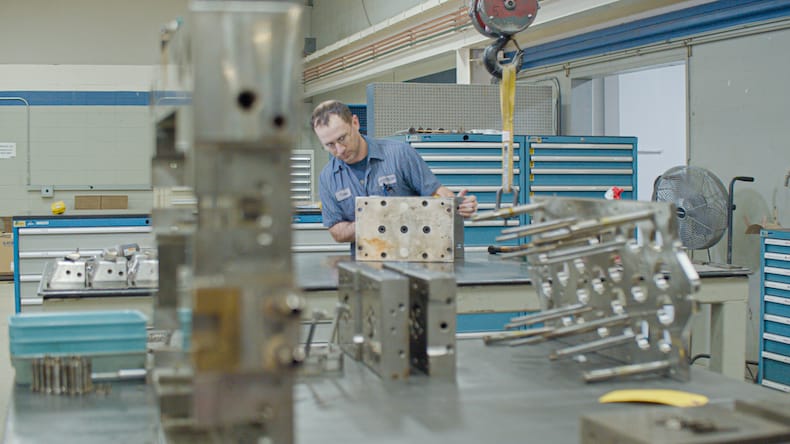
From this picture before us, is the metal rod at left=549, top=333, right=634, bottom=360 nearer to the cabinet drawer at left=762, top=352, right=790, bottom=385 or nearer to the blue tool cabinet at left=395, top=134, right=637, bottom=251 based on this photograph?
the cabinet drawer at left=762, top=352, right=790, bottom=385

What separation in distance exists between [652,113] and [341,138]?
3.92m

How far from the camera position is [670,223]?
1.35 metres

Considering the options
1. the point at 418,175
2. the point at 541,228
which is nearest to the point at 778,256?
the point at 418,175

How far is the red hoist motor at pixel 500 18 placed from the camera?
9.71 ft

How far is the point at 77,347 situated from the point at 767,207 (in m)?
3.42

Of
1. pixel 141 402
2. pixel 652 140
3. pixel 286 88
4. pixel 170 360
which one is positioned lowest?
pixel 141 402

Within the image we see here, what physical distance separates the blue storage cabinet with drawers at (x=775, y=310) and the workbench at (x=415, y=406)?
2.32 m

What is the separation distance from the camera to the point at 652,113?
6.25 metres

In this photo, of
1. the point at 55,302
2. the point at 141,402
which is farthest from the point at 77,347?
the point at 55,302

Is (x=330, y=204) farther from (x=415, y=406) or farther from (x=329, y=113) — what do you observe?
(x=415, y=406)

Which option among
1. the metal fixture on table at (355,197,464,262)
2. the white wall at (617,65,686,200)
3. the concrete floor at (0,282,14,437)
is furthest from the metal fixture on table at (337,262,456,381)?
the white wall at (617,65,686,200)

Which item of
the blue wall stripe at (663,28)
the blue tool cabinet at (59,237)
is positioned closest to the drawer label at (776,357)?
the blue wall stripe at (663,28)

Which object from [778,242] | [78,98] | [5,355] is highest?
[78,98]

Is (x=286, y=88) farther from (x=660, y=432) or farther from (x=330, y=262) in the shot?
(x=330, y=262)
